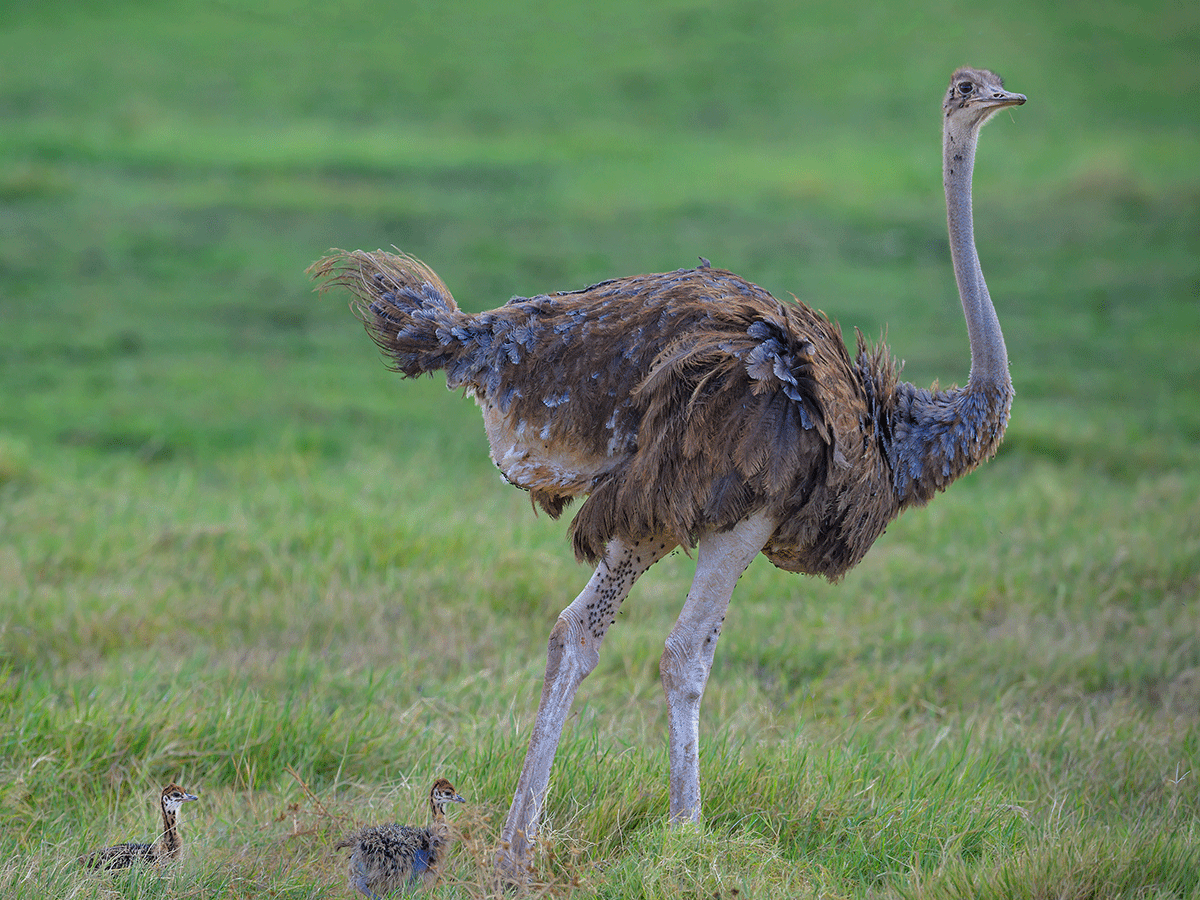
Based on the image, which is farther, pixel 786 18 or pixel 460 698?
pixel 786 18

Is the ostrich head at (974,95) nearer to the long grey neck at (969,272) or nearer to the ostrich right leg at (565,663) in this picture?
the long grey neck at (969,272)

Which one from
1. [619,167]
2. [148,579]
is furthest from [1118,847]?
[619,167]

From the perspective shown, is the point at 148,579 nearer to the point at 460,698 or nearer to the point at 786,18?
the point at 460,698

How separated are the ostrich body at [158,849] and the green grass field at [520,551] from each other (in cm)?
9

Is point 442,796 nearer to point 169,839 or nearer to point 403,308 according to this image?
point 169,839

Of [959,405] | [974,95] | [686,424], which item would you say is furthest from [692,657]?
[974,95]

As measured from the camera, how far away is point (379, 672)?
18.0ft

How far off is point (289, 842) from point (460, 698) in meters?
1.34

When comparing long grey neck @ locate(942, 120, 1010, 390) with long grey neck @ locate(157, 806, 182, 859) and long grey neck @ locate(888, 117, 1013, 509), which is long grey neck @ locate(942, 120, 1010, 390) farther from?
long grey neck @ locate(157, 806, 182, 859)

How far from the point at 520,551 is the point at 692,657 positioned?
2841 mm

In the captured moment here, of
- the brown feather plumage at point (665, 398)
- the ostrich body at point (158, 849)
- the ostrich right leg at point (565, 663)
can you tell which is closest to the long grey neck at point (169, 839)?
the ostrich body at point (158, 849)

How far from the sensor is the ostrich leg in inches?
154

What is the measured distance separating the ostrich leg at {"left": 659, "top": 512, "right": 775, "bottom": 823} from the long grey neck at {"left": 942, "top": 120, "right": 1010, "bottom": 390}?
3.03ft

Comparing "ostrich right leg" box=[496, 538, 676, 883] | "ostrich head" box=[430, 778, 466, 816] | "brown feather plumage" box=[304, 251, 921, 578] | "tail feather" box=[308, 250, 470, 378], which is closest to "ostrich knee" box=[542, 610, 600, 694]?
"ostrich right leg" box=[496, 538, 676, 883]
